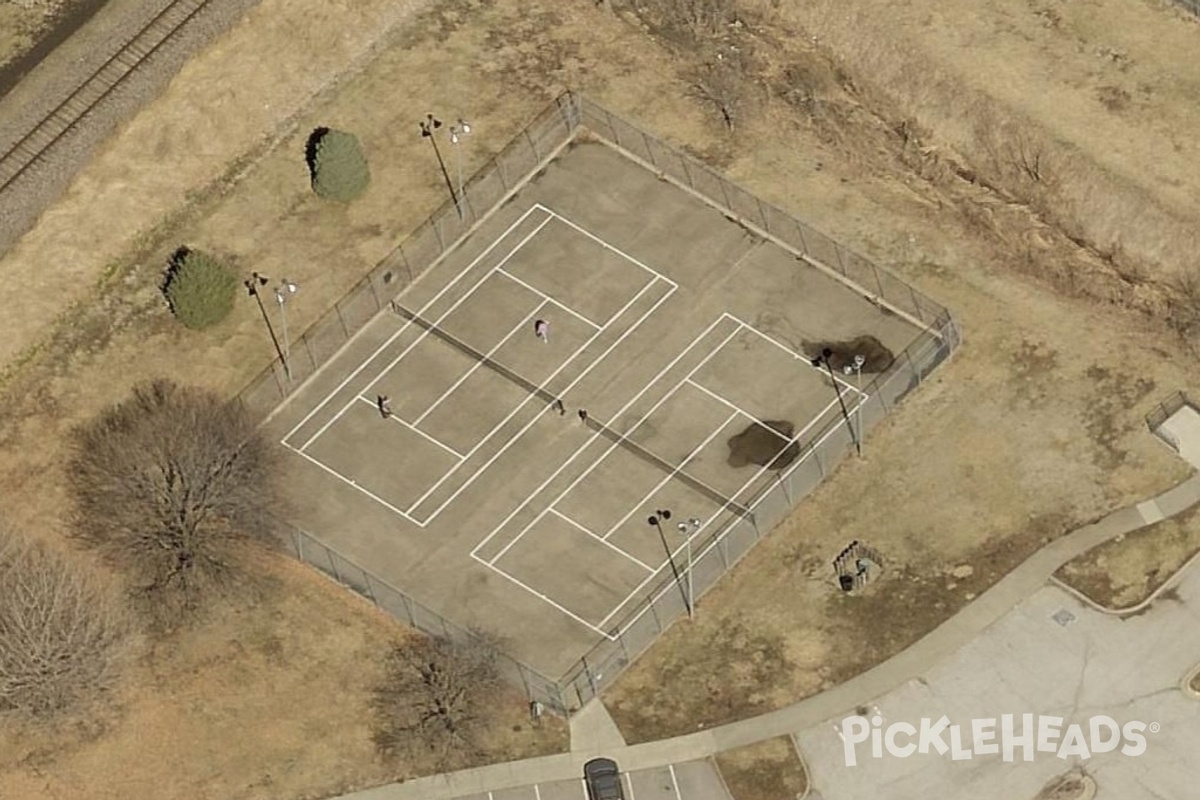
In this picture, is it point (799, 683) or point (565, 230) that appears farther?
point (565, 230)

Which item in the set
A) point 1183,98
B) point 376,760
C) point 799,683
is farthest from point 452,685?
point 1183,98

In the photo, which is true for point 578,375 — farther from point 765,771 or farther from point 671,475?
point 765,771

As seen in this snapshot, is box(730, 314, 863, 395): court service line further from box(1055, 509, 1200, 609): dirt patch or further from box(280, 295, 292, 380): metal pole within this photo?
box(280, 295, 292, 380): metal pole

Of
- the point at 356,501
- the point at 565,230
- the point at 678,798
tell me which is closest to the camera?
the point at 678,798

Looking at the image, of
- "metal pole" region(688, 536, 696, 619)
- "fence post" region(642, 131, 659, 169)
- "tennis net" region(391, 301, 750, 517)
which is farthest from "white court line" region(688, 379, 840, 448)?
"fence post" region(642, 131, 659, 169)

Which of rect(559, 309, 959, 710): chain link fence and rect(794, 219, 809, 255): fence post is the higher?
rect(794, 219, 809, 255): fence post

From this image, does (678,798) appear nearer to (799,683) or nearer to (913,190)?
(799,683)

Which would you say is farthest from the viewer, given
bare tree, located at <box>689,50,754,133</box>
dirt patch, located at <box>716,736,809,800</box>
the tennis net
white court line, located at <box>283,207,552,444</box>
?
bare tree, located at <box>689,50,754,133</box>
